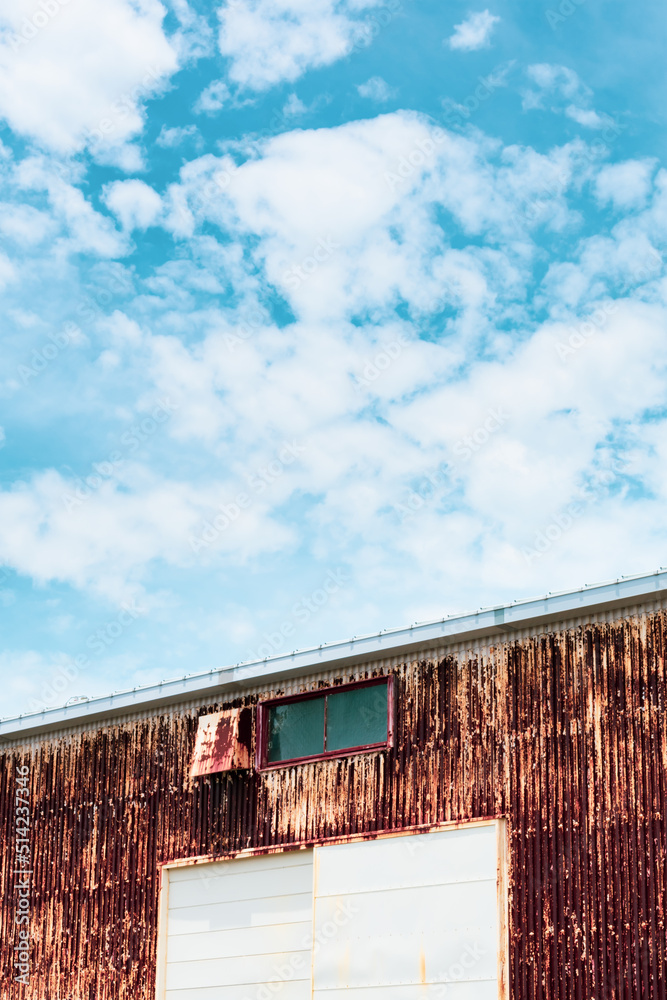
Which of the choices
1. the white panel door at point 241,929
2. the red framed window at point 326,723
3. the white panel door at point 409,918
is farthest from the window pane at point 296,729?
the white panel door at point 409,918

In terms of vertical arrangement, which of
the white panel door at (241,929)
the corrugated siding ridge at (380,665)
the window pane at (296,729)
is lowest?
the white panel door at (241,929)

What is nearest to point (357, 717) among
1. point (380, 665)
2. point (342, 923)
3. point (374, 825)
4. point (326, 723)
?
point (326, 723)

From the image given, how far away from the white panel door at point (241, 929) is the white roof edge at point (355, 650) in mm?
3393

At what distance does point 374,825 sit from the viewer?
23.1 m

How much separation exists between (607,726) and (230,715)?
783cm

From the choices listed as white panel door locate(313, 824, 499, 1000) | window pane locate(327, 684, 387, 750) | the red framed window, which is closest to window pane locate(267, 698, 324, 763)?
the red framed window

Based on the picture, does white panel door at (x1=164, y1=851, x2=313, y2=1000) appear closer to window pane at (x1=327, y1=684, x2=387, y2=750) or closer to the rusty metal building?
the rusty metal building

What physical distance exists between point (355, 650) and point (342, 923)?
15.5 ft

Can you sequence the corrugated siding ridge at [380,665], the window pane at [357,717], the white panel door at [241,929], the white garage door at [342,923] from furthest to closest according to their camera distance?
1. the window pane at [357,717]
2. the white panel door at [241,929]
3. the corrugated siding ridge at [380,665]
4. the white garage door at [342,923]

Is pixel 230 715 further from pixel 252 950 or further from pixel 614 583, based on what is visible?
pixel 614 583

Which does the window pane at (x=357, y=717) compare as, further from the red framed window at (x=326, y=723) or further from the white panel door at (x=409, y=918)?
the white panel door at (x=409, y=918)

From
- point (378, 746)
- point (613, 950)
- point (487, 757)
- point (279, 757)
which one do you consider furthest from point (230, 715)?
point (613, 950)

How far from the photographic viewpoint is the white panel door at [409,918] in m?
21.3

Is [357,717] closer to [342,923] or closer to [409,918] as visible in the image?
[342,923]
